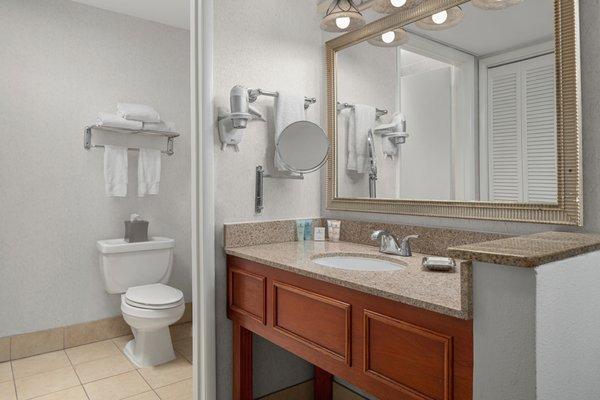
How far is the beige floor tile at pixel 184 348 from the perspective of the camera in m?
2.72

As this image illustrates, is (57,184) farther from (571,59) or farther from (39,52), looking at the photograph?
(571,59)

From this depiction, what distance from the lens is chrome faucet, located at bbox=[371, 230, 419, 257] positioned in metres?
1.60

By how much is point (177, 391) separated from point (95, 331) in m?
1.03

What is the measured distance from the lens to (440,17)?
63.1 inches

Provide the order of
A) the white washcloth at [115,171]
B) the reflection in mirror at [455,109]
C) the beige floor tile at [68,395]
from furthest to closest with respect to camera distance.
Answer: the white washcloth at [115,171] → the beige floor tile at [68,395] → the reflection in mirror at [455,109]

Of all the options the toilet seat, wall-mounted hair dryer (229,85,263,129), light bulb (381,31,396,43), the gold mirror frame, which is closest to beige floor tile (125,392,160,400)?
the toilet seat

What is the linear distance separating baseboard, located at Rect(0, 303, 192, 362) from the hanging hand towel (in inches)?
80.7

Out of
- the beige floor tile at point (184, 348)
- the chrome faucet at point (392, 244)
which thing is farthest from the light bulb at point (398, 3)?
the beige floor tile at point (184, 348)

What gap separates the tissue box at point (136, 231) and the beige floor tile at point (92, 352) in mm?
753

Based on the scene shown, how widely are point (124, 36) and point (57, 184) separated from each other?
3.94 ft

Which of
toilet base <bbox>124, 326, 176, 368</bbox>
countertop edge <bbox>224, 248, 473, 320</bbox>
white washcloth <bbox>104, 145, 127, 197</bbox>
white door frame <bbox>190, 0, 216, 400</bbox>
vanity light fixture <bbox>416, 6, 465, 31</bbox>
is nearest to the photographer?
countertop edge <bbox>224, 248, 473, 320</bbox>

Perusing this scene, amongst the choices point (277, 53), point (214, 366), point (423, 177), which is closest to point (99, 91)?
point (277, 53)

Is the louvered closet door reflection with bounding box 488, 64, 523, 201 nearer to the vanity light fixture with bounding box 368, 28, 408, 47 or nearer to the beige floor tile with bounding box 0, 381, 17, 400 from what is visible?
the vanity light fixture with bounding box 368, 28, 408, 47

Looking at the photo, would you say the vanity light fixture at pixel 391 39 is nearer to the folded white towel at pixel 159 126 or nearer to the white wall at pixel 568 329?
the white wall at pixel 568 329
